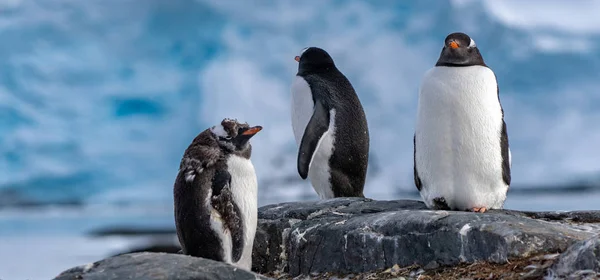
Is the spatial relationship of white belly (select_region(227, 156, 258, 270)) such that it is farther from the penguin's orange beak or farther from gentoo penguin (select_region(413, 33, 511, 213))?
gentoo penguin (select_region(413, 33, 511, 213))

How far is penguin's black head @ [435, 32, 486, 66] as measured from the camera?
6.89 meters

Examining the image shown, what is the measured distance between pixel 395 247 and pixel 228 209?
1313mm

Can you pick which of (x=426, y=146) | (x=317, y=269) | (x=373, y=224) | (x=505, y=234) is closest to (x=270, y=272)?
(x=317, y=269)

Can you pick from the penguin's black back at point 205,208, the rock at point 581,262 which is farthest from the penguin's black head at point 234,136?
the rock at point 581,262

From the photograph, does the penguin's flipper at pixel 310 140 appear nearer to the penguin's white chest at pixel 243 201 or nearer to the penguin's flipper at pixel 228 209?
the penguin's white chest at pixel 243 201

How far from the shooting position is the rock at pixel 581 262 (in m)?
4.80

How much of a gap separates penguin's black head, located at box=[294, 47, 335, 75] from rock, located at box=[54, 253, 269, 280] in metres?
5.10

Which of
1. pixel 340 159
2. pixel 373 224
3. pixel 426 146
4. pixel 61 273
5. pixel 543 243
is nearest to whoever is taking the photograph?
pixel 61 273

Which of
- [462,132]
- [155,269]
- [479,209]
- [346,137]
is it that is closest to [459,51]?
[462,132]

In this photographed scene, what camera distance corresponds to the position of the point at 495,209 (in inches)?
274

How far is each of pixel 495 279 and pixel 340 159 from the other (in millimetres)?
3949

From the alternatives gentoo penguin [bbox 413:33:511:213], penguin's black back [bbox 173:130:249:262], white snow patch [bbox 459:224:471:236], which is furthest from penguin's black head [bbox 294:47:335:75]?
white snow patch [bbox 459:224:471:236]

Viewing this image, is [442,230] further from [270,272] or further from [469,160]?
[270,272]

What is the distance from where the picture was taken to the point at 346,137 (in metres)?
9.17
